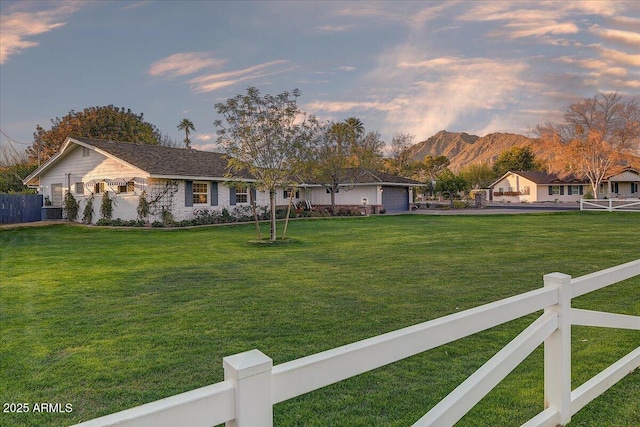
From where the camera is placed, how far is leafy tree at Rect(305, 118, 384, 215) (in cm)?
3488

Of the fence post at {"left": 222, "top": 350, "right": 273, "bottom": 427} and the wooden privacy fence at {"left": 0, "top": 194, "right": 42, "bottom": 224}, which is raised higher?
the wooden privacy fence at {"left": 0, "top": 194, "right": 42, "bottom": 224}

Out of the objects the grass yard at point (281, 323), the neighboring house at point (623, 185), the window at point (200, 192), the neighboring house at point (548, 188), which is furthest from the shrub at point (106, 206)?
the neighboring house at point (623, 185)

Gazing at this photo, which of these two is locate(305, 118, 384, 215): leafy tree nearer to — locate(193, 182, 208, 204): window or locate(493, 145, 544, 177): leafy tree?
locate(193, 182, 208, 204): window

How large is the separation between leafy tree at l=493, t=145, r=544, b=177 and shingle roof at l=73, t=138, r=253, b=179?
58.5 m

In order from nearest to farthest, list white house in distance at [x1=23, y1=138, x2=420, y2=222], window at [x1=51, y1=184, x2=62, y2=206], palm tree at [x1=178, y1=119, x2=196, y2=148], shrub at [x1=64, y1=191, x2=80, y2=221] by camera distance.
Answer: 1. white house in distance at [x1=23, y1=138, x2=420, y2=222]
2. shrub at [x1=64, y1=191, x2=80, y2=221]
3. window at [x1=51, y1=184, x2=62, y2=206]
4. palm tree at [x1=178, y1=119, x2=196, y2=148]

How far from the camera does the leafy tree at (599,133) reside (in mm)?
45094

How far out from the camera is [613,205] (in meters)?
32.7

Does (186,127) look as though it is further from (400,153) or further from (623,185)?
(623,185)

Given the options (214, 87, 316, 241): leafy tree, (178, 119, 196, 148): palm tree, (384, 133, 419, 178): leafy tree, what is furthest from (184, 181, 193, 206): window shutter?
(384, 133, 419, 178): leafy tree

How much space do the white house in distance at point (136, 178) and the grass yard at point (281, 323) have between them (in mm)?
11550

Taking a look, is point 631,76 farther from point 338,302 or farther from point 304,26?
point 338,302

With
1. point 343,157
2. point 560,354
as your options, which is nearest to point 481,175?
point 343,157

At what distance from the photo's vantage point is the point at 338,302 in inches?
263

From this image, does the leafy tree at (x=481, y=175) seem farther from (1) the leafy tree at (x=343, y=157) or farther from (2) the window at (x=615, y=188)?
(1) the leafy tree at (x=343, y=157)
